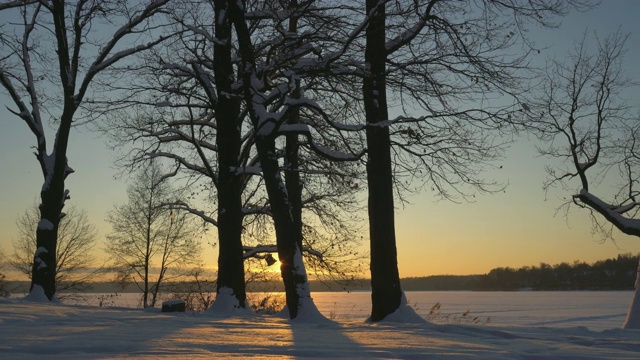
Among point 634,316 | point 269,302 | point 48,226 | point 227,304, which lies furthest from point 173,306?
point 634,316

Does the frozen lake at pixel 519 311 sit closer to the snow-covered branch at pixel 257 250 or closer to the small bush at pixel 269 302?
the small bush at pixel 269 302

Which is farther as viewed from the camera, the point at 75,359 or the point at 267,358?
the point at 267,358

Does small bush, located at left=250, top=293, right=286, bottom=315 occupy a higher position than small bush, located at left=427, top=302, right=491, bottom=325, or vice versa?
small bush, located at left=250, top=293, right=286, bottom=315

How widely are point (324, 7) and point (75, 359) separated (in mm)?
10775

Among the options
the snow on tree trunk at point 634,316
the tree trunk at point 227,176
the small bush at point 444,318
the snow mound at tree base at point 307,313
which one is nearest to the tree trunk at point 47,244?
the tree trunk at point 227,176

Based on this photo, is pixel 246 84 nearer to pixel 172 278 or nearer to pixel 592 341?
pixel 592 341

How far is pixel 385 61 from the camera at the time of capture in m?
13.7

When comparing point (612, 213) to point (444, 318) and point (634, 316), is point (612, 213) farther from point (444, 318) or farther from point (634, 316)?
point (444, 318)

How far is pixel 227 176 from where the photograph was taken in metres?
15.1

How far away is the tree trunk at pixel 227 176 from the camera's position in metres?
14.9

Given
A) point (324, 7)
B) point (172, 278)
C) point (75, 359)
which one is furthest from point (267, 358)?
point (172, 278)

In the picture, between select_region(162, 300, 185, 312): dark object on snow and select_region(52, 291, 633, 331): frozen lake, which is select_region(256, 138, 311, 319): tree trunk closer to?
select_region(162, 300, 185, 312): dark object on snow

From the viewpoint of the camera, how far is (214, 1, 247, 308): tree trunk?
14.9 meters

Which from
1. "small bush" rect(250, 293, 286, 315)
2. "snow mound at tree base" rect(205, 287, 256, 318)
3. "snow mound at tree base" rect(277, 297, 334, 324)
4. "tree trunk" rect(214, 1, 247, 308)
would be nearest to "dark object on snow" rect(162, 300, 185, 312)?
"snow mound at tree base" rect(205, 287, 256, 318)
